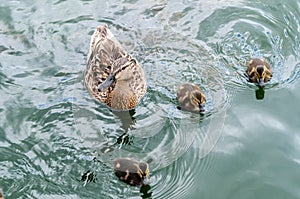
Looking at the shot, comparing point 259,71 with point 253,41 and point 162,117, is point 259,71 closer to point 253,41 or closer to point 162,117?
point 253,41

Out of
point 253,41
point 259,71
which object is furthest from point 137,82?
point 253,41

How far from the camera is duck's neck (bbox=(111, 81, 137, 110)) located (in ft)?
14.9

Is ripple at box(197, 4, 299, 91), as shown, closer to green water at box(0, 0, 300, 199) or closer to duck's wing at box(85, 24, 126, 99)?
green water at box(0, 0, 300, 199)

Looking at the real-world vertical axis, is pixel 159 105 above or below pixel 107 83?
below

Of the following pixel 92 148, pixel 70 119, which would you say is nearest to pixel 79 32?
pixel 70 119

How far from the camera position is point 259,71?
4516 millimetres

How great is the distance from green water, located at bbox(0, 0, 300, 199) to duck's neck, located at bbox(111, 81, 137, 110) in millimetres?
79

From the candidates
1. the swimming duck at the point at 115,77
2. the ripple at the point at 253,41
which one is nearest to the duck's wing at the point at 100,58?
the swimming duck at the point at 115,77

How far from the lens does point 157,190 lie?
3.83m

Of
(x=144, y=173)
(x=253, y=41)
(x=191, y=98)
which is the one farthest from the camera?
(x=253, y=41)

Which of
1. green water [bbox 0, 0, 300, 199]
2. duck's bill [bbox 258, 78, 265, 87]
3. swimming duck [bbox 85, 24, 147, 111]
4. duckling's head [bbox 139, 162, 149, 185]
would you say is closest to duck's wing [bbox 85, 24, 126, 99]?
swimming duck [bbox 85, 24, 147, 111]

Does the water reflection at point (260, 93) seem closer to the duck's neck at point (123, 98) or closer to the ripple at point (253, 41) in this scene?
the ripple at point (253, 41)

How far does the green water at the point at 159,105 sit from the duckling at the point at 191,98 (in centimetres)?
6

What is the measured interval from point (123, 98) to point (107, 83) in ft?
0.76
